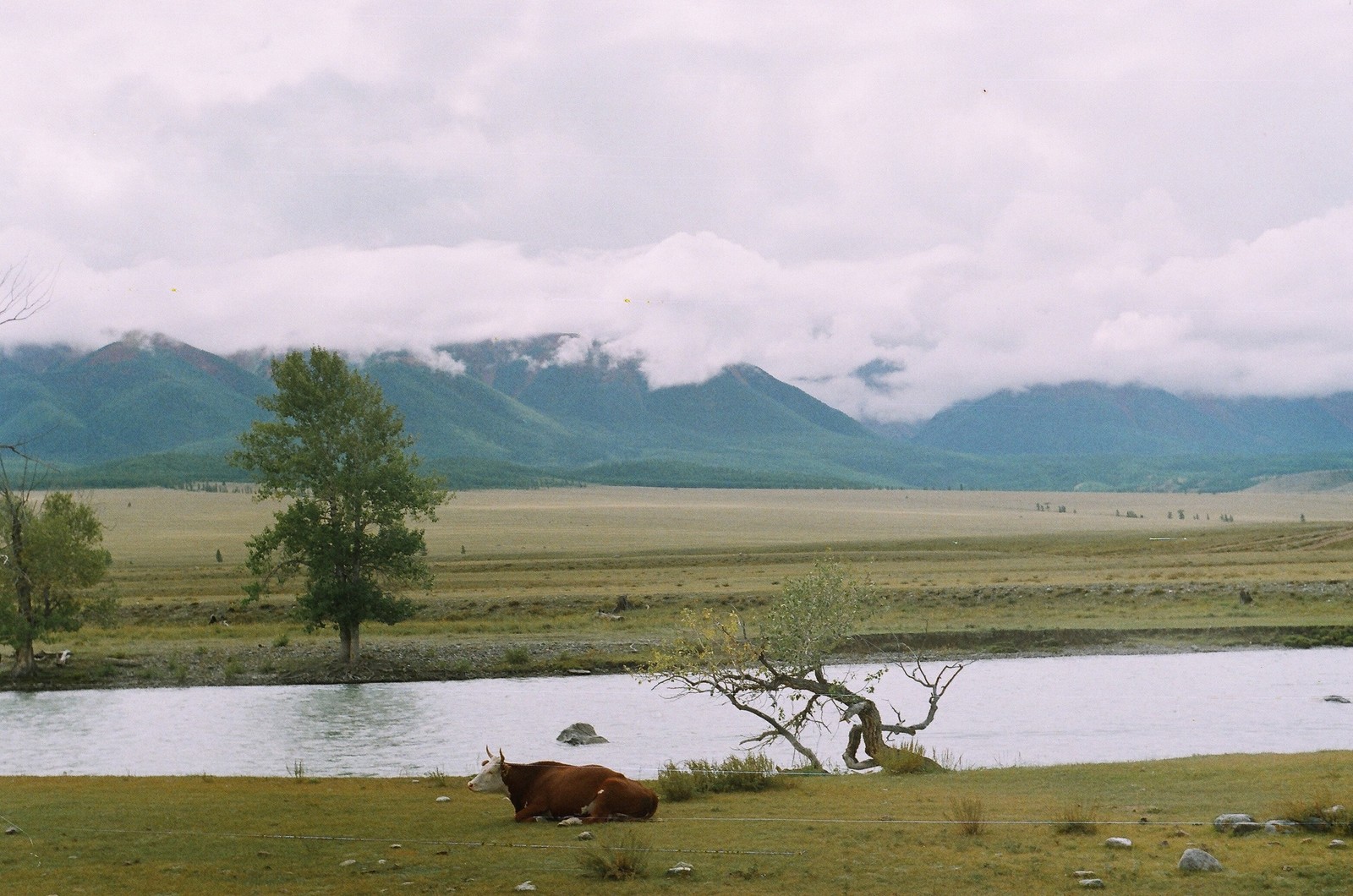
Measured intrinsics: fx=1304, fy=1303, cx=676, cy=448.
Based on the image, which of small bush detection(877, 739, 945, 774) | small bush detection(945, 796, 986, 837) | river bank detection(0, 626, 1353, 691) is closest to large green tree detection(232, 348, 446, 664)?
river bank detection(0, 626, 1353, 691)

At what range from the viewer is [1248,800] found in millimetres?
15945

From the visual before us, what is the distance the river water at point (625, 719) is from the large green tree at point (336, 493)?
3589 mm

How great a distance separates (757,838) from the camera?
14766 mm

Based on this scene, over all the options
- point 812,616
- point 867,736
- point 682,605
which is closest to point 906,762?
point 867,736

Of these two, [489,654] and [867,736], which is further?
[489,654]

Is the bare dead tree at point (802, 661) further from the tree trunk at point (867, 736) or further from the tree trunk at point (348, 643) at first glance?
the tree trunk at point (348, 643)

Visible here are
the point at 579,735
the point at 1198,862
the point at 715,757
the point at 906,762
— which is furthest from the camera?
the point at 579,735

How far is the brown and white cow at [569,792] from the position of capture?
16172mm

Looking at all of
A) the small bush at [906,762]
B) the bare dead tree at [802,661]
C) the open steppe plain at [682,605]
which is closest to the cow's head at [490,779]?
the bare dead tree at [802,661]

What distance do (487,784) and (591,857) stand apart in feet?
15.9

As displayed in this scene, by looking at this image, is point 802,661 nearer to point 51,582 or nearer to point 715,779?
point 715,779

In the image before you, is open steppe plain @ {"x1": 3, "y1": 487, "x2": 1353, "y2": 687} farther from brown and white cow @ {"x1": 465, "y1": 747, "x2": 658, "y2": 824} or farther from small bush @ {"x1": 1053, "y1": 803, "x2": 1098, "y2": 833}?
small bush @ {"x1": 1053, "y1": 803, "x2": 1098, "y2": 833}

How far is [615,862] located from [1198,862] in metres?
5.39

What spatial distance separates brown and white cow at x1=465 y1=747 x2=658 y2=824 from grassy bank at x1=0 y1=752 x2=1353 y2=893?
1.30 ft
